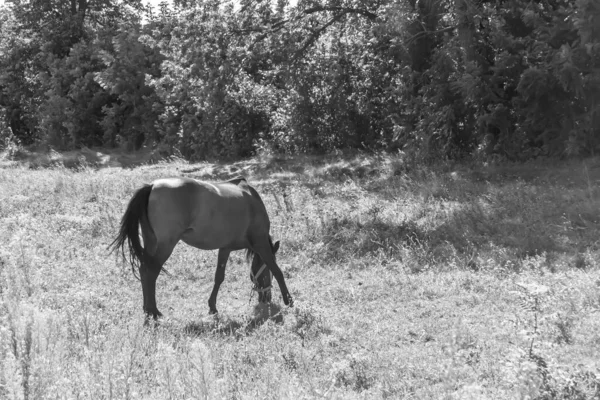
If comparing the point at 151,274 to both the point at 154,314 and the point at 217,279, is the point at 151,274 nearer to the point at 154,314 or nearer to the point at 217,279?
the point at 154,314

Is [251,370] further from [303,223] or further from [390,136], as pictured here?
[390,136]

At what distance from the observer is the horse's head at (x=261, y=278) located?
8.88m

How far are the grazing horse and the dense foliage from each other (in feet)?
26.7

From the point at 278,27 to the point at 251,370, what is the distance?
1655 cm

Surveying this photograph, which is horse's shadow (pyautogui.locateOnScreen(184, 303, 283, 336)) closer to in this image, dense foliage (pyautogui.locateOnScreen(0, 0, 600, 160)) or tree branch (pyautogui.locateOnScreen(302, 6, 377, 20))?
dense foliage (pyautogui.locateOnScreen(0, 0, 600, 160))

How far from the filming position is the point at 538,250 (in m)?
10.5

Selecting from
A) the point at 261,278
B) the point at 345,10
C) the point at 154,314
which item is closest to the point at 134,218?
the point at 154,314

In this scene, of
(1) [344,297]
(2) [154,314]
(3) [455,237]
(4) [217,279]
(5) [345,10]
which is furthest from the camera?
(5) [345,10]

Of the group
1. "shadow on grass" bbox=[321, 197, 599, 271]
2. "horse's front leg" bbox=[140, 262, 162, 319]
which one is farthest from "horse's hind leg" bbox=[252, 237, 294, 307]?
"shadow on grass" bbox=[321, 197, 599, 271]

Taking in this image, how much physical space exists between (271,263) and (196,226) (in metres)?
1.24

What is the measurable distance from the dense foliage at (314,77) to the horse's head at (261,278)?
26.9ft

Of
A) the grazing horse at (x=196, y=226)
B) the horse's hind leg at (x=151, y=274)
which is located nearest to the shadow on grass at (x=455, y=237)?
the grazing horse at (x=196, y=226)

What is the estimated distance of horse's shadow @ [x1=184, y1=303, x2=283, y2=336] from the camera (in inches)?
291

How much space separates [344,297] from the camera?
900 centimetres
